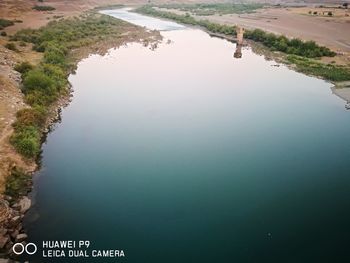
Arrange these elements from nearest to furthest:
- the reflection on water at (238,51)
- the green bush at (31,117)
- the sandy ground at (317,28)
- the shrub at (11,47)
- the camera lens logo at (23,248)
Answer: the camera lens logo at (23,248) < the green bush at (31,117) < the shrub at (11,47) < the reflection on water at (238,51) < the sandy ground at (317,28)

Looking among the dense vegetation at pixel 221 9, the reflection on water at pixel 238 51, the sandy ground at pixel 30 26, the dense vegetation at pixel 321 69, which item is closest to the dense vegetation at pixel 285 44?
the dense vegetation at pixel 321 69

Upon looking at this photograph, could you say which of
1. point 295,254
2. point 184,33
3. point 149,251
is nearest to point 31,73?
point 149,251

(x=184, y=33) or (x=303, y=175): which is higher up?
(x=303, y=175)

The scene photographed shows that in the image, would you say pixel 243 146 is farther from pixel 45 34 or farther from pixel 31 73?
pixel 45 34

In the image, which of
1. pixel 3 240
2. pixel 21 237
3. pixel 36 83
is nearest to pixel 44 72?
pixel 36 83

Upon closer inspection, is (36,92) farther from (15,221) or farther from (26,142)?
(15,221)

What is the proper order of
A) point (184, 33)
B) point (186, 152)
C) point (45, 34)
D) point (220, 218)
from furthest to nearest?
point (184, 33) → point (45, 34) → point (186, 152) → point (220, 218)

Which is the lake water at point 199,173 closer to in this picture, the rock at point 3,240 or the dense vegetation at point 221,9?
the rock at point 3,240

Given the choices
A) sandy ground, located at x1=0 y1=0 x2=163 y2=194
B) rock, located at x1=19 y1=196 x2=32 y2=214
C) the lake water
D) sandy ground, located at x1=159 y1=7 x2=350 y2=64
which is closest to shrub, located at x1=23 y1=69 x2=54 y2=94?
sandy ground, located at x1=0 y1=0 x2=163 y2=194
